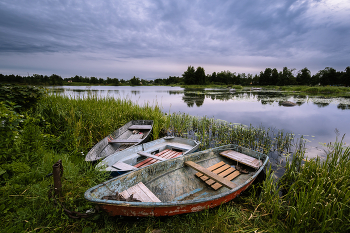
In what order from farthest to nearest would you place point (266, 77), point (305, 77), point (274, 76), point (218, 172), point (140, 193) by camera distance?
point (266, 77), point (274, 76), point (305, 77), point (218, 172), point (140, 193)

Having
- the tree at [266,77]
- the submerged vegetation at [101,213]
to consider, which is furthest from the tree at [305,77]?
the submerged vegetation at [101,213]

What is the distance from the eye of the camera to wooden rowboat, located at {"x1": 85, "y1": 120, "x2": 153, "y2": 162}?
189 inches

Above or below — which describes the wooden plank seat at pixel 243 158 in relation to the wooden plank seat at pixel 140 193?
below

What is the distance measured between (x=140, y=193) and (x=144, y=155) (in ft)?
5.70

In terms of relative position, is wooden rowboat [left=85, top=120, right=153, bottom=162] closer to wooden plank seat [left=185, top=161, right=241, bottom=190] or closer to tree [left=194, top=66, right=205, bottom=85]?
wooden plank seat [left=185, top=161, right=241, bottom=190]

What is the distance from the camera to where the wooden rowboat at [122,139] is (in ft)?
15.7

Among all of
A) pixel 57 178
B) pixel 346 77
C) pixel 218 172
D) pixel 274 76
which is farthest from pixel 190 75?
pixel 57 178

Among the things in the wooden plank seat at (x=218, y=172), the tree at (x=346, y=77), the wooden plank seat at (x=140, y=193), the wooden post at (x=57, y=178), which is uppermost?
the tree at (x=346, y=77)

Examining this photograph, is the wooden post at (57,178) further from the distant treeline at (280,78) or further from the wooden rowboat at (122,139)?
the distant treeline at (280,78)

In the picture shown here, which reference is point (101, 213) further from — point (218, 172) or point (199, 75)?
point (199, 75)

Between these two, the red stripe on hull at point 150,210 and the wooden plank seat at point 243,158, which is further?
the wooden plank seat at point 243,158

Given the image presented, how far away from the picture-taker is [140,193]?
2.99 m

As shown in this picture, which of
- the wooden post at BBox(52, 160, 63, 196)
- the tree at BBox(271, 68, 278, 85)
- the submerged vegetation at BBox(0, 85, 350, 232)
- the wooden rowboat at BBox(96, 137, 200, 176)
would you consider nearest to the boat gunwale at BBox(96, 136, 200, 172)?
the wooden rowboat at BBox(96, 137, 200, 176)

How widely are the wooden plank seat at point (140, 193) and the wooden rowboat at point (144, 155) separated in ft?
1.95
